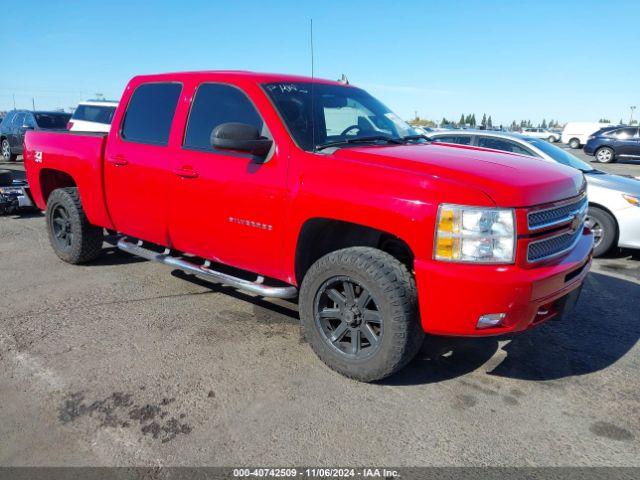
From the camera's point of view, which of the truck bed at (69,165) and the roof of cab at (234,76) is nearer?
the roof of cab at (234,76)

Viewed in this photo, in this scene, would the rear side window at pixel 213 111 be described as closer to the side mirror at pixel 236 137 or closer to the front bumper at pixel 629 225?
the side mirror at pixel 236 137

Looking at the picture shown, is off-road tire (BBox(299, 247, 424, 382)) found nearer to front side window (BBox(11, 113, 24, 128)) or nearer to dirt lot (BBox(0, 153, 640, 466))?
dirt lot (BBox(0, 153, 640, 466))

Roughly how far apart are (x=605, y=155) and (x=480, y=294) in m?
24.5

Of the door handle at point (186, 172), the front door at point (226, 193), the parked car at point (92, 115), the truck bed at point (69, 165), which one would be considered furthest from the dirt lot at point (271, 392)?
→ the parked car at point (92, 115)

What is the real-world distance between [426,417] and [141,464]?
5.08 ft

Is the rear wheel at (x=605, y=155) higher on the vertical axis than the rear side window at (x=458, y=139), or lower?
lower

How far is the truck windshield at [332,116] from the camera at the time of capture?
3.57 meters

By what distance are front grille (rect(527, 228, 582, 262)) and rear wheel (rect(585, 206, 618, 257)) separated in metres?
3.47

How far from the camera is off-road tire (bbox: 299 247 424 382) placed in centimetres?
293

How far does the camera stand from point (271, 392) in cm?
309

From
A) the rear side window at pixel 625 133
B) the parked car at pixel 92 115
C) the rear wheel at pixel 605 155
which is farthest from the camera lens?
the rear wheel at pixel 605 155

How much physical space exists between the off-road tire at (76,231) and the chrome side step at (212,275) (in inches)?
23.2

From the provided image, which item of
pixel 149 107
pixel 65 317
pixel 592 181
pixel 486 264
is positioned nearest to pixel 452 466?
pixel 486 264

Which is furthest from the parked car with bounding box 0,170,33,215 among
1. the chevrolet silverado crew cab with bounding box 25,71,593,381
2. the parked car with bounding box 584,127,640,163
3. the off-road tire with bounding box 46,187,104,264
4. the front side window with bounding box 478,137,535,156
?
the parked car with bounding box 584,127,640,163
